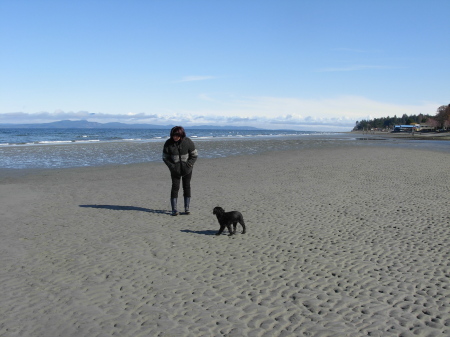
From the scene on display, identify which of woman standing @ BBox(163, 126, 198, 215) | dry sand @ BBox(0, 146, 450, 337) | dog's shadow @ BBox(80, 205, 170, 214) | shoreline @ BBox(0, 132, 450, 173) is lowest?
dog's shadow @ BBox(80, 205, 170, 214)

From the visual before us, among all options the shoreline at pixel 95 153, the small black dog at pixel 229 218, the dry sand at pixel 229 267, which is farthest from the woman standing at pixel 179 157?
the shoreline at pixel 95 153

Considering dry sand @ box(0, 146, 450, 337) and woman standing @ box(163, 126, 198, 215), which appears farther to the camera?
woman standing @ box(163, 126, 198, 215)

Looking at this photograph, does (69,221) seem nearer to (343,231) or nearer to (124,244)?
(124,244)

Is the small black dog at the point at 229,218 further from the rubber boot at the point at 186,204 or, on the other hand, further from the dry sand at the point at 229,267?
the rubber boot at the point at 186,204

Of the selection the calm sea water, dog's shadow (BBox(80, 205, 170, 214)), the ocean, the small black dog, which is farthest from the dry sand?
the calm sea water

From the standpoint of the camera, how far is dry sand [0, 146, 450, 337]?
15.4 ft

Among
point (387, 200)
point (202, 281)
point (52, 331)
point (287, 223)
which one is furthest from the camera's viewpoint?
point (387, 200)

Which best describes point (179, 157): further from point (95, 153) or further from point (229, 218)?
point (95, 153)

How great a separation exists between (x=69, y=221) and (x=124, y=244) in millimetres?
2851

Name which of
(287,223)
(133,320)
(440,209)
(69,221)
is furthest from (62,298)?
(440,209)

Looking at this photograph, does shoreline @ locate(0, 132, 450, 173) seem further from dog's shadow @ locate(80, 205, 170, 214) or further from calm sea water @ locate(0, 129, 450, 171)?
dog's shadow @ locate(80, 205, 170, 214)

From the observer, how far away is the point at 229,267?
6.55 m

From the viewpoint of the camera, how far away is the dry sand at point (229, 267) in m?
4.70

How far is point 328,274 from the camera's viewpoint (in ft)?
20.2
